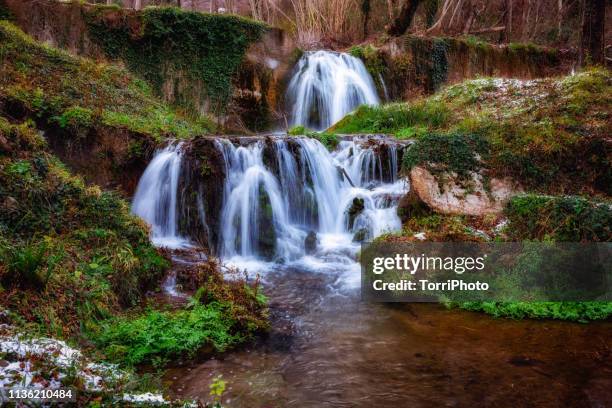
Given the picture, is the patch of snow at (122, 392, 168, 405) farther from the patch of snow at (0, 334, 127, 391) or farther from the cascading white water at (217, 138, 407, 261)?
the cascading white water at (217, 138, 407, 261)

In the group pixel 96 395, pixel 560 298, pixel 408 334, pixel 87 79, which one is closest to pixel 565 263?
pixel 560 298

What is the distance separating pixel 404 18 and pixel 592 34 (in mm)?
A: 9123

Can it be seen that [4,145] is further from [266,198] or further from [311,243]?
[311,243]

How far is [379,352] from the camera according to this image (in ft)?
16.7

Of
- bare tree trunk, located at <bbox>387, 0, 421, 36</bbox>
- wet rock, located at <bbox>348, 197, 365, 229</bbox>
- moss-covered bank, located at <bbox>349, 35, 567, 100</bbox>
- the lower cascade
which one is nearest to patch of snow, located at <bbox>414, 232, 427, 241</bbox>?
the lower cascade

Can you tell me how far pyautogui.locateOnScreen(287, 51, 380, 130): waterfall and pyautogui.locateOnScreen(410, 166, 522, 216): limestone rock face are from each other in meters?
9.37

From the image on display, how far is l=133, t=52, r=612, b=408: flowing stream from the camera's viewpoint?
433 centimetres

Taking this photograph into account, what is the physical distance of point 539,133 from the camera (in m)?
9.05

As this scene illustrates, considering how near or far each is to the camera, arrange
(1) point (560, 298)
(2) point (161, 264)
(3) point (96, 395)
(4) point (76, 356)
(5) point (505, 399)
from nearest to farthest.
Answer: (3) point (96, 395) < (4) point (76, 356) < (5) point (505, 399) < (1) point (560, 298) < (2) point (161, 264)

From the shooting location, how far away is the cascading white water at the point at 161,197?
9352 mm

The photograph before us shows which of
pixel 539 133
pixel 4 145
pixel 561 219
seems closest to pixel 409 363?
pixel 561 219

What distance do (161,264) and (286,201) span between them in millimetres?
3847

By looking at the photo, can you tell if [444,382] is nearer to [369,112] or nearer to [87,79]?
[369,112]

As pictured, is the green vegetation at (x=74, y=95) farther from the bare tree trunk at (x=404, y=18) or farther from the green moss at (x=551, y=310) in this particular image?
the bare tree trunk at (x=404, y=18)
